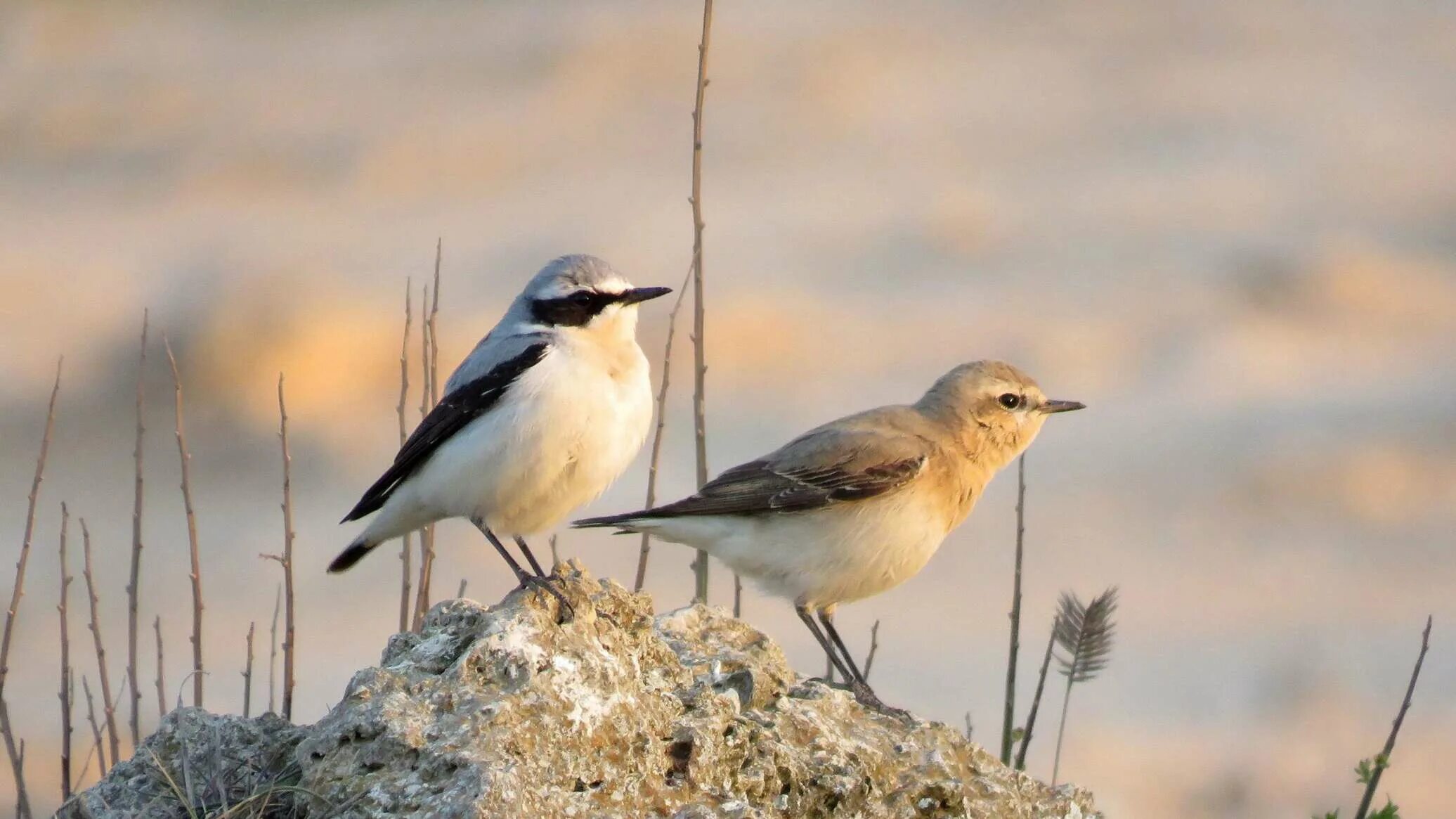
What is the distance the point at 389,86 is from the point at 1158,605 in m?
12.6

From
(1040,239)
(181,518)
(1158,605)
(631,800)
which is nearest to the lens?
(631,800)

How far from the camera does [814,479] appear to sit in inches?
290

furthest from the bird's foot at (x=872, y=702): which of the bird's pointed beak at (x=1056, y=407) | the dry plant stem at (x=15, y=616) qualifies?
the dry plant stem at (x=15, y=616)

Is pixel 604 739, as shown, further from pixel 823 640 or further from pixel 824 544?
pixel 824 544

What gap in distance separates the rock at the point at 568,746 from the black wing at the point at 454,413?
62.1 inches

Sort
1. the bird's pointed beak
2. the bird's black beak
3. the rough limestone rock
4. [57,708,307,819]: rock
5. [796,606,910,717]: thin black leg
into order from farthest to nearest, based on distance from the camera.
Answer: the bird's pointed beak, the bird's black beak, [796,606,910,717]: thin black leg, [57,708,307,819]: rock, the rough limestone rock

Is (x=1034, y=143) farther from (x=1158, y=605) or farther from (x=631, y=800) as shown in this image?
(x=631, y=800)

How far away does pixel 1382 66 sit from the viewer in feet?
81.4

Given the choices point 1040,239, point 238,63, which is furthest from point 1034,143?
Answer: point 238,63

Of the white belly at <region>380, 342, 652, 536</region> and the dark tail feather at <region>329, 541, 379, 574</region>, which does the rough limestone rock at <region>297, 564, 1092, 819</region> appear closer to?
the white belly at <region>380, 342, 652, 536</region>

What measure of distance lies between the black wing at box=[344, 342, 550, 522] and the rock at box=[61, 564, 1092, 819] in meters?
1.58

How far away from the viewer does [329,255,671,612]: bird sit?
264 inches

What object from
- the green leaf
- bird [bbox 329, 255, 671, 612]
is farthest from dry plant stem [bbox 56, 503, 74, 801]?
the green leaf

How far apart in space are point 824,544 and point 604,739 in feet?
8.38
